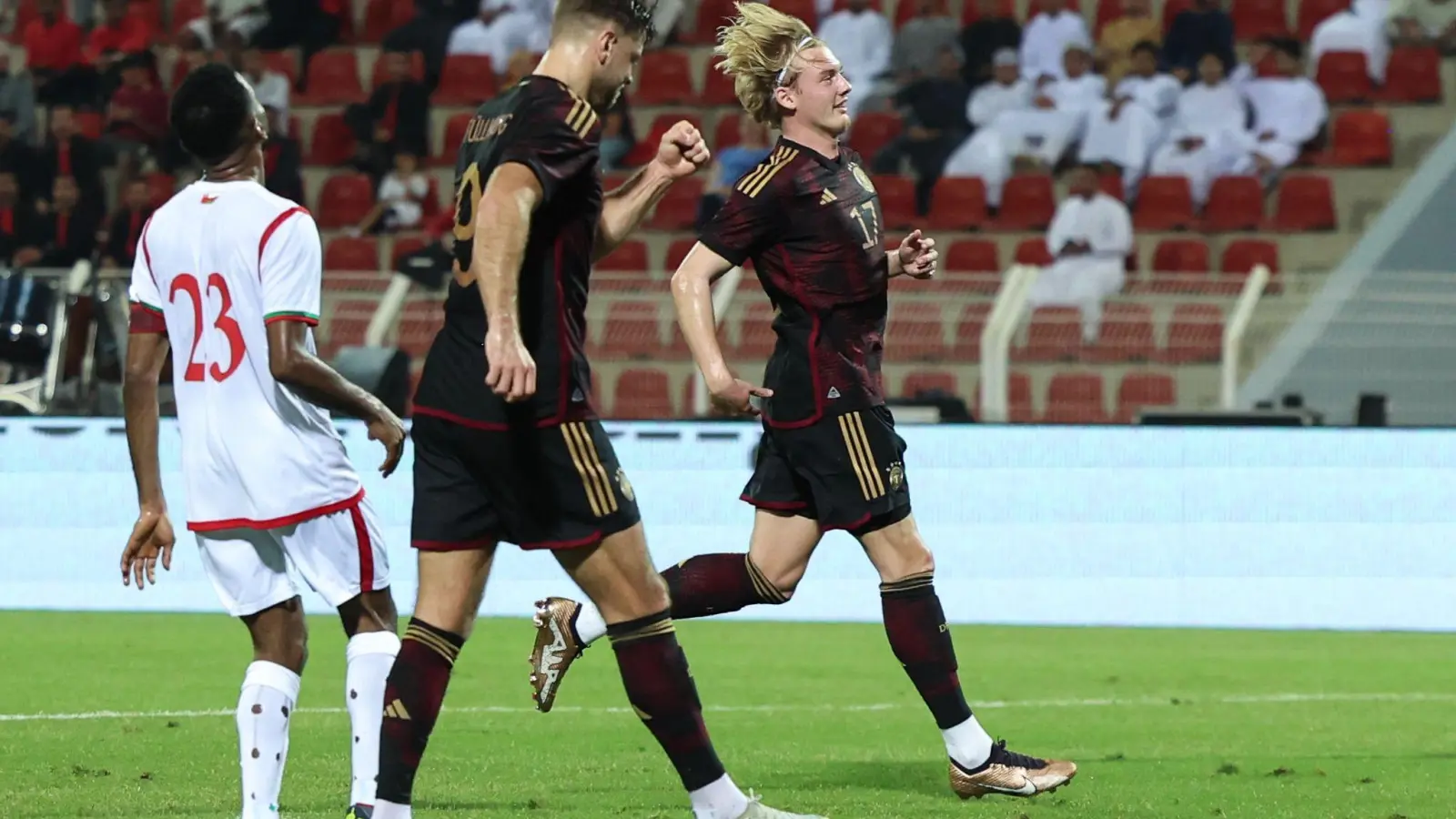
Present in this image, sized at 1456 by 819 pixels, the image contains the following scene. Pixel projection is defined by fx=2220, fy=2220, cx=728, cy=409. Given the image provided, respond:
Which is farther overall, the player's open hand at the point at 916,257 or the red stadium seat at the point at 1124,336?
the red stadium seat at the point at 1124,336

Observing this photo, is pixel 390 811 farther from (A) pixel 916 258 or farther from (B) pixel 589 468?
(A) pixel 916 258

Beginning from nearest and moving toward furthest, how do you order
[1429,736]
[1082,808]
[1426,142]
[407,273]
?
[1082,808]
[1429,736]
[407,273]
[1426,142]

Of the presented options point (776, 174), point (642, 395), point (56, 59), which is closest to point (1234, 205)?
point (642, 395)

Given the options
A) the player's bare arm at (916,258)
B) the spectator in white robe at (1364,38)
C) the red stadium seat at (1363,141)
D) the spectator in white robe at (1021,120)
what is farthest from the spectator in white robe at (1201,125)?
the player's bare arm at (916,258)

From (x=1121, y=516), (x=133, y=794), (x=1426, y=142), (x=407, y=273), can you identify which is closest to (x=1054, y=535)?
(x=1121, y=516)

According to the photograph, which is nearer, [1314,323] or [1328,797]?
[1328,797]

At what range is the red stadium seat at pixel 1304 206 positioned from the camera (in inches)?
703

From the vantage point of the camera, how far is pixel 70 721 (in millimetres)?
7656

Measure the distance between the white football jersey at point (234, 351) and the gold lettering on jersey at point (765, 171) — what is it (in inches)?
63.4

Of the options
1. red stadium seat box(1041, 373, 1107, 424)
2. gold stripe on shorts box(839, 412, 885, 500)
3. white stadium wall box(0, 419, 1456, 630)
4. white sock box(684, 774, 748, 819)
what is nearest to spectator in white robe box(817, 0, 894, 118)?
red stadium seat box(1041, 373, 1107, 424)

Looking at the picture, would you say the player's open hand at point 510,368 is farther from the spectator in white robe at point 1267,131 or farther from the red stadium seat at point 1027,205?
the spectator in white robe at point 1267,131

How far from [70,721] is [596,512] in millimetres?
3567

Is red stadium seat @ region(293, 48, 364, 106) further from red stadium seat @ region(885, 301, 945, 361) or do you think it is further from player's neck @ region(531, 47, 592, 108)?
player's neck @ region(531, 47, 592, 108)

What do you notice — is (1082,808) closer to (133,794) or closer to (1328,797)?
(1328,797)
